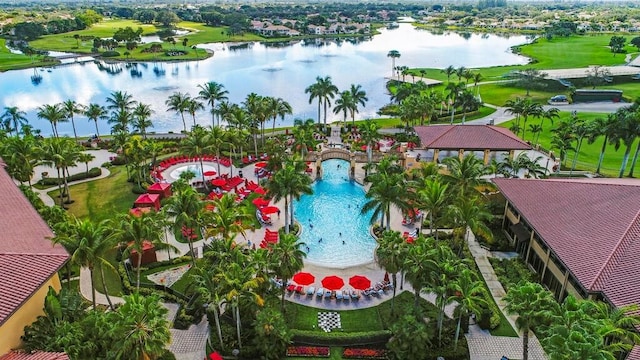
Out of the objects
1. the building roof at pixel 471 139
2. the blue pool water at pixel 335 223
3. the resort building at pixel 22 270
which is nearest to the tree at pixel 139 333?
the resort building at pixel 22 270

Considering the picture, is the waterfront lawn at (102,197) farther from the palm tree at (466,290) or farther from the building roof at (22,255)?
the palm tree at (466,290)

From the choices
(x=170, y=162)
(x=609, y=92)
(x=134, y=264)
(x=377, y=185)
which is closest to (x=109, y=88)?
(x=170, y=162)

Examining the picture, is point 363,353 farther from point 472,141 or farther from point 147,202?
point 472,141

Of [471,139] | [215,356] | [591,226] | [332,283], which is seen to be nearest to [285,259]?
[332,283]

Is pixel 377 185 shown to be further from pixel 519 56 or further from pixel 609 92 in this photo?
pixel 519 56

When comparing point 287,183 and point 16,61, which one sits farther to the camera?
point 16,61
